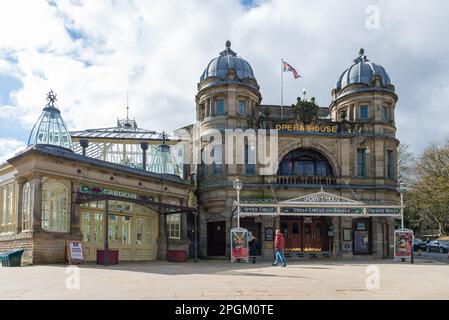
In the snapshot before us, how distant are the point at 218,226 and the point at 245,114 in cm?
754

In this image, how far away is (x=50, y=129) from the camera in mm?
22750

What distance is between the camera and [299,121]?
33.0 meters

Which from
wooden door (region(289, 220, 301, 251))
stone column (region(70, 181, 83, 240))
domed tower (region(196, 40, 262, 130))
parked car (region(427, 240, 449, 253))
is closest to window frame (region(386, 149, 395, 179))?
wooden door (region(289, 220, 301, 251))

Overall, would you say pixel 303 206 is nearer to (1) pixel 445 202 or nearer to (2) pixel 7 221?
(2) pixel 7 221

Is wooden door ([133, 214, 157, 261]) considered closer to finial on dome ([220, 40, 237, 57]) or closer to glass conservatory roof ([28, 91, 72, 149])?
glass conservatory roof ([28, 91, 72, 149])

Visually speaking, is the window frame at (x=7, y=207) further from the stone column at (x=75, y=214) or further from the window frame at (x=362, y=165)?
the window frame at (x=362, y=165)

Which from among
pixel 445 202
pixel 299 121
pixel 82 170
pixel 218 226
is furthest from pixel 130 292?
pixel 445 202

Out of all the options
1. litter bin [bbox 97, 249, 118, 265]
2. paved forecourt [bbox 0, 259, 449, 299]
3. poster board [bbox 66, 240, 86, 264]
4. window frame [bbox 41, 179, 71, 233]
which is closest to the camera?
paved forecourt [bbox 0, 259, 449, 299]

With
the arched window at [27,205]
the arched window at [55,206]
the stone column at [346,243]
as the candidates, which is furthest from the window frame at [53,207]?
the stone column at [346,243]

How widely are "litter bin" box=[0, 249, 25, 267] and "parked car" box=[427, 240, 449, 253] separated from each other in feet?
122

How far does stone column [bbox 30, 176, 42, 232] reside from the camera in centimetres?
2050

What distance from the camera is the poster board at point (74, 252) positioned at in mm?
20700

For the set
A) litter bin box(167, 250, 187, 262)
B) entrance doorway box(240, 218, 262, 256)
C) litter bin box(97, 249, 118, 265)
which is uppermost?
entrance doorway box(240, 218, 262, 256)
